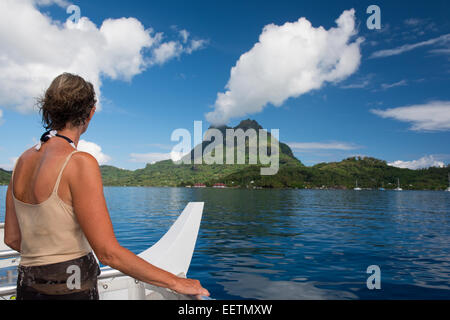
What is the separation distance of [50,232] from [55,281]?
0.33 meters

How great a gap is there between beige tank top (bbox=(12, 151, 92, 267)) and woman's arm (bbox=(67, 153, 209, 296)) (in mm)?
111

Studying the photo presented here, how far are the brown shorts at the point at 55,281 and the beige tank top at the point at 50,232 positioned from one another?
0.04 m

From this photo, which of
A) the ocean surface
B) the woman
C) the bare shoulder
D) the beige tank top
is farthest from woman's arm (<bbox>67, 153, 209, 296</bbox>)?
the ocean surface

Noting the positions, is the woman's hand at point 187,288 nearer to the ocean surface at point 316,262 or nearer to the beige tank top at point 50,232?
the beige tank top at point 50,232

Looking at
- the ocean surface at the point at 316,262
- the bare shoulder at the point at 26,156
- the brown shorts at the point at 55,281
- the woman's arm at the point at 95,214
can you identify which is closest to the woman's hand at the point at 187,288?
the woman's arm at the point at 95,214

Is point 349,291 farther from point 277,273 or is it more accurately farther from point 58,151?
point 58,151

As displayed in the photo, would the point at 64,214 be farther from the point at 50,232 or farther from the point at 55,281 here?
the point at 55,281

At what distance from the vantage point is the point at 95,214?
183cm

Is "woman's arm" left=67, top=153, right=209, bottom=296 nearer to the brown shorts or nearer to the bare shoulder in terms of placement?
the brown shorts

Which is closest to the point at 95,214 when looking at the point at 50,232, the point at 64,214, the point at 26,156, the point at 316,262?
the point at 64,214

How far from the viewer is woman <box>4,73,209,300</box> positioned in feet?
6.01

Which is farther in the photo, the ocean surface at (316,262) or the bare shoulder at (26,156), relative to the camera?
the ocean surface at (316,262)

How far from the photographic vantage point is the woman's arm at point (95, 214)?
1.81 metres

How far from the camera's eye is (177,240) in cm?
665
